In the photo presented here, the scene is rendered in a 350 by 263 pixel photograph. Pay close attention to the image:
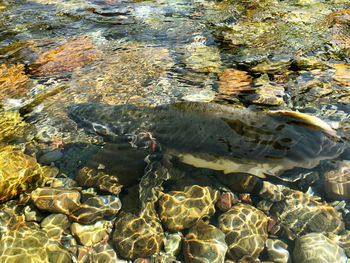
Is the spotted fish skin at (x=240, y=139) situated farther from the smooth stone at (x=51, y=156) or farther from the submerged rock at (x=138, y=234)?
the smooth stone at (x=51, y=156)

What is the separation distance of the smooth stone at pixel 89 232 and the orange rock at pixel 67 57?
14.7 ft

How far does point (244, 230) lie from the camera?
11.3ft

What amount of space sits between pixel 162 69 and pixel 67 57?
3.06 meters

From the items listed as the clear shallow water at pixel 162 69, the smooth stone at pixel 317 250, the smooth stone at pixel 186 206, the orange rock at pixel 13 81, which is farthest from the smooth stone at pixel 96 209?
the orange rock at pixel 13 81

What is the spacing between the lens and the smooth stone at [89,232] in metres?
3.39

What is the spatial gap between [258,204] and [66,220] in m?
3.02

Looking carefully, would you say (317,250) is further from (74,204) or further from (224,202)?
(74,204)

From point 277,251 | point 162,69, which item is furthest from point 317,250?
point 162,69

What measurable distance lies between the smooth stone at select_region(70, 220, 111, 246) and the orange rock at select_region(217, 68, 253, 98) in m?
3.48

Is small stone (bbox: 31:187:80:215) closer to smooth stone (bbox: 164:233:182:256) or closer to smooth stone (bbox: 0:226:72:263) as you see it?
smooth stone (bbox: 0:226:72:263)

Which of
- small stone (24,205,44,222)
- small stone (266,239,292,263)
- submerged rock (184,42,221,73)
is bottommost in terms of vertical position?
small stone (266,239,292,263)

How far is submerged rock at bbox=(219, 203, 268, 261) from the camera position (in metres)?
3.31

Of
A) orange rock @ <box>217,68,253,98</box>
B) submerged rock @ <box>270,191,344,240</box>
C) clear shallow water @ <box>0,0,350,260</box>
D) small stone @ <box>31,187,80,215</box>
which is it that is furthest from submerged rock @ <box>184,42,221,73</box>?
small stone @ <box>31,187,80,215</box>

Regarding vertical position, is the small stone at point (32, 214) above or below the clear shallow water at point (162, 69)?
below
